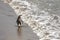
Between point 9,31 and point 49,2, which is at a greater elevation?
point 49,2

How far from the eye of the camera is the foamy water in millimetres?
15523

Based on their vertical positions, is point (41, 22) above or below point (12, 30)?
above

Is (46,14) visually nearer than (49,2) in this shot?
Yes

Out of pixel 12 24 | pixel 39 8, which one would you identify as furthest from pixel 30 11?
pixel 12 24

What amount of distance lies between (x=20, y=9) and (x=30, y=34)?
21.6 ft

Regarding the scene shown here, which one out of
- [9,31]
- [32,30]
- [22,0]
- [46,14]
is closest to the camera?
[9,31]

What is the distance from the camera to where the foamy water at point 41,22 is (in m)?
15.5

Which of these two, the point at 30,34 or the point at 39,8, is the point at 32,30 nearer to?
the point at 30,34

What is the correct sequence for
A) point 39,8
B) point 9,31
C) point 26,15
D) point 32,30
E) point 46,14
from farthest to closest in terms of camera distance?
point 39,8 < point 46,14 < point 26,15 < point 32,30 < point 9,31

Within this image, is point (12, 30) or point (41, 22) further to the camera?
point (41, 22)

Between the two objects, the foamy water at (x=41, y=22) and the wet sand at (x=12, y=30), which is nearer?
the wet sand at (x=12, y=30)

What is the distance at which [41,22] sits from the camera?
17938 mm

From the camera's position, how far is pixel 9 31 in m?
15.2

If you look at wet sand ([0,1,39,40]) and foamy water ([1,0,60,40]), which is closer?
wet sand ([0,1,39,40])
